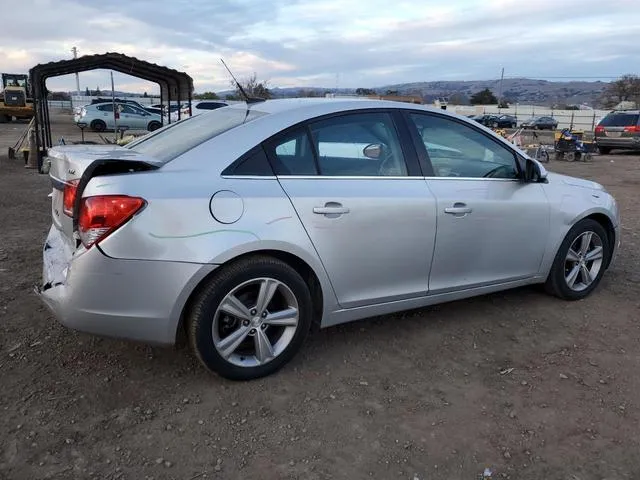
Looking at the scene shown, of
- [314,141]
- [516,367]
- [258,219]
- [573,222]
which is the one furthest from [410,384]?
[573,222]

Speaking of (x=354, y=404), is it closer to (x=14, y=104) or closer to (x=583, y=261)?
(x=583, y=261)

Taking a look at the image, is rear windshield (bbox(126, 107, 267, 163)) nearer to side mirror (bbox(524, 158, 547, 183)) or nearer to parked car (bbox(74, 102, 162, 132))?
side mirror (bbox(524, 158, 547, 183))

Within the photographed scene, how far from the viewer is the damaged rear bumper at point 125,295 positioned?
279 centimetres

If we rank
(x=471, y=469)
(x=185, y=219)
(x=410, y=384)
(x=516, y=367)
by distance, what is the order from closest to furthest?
(x=471, y=469)
(x=185, y=219)
(x=410, y=384)
(x=516, y=367)

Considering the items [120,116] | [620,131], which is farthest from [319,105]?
[120,116]

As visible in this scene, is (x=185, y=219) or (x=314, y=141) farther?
(x=314, y=141)

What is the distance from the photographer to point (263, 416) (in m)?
2.90

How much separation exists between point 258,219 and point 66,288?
3.46 feet

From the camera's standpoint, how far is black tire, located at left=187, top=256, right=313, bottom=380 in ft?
9.62

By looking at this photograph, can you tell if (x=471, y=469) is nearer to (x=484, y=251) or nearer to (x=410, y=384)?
(x=410, y=384)

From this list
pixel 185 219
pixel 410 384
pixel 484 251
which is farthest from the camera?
pixel 484 251

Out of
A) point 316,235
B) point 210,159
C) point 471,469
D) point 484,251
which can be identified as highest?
point 210,159

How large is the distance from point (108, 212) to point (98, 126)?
28525 millimetres

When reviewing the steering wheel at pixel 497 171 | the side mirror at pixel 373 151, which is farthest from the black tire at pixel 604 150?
the side mirror at pixel 373 151
